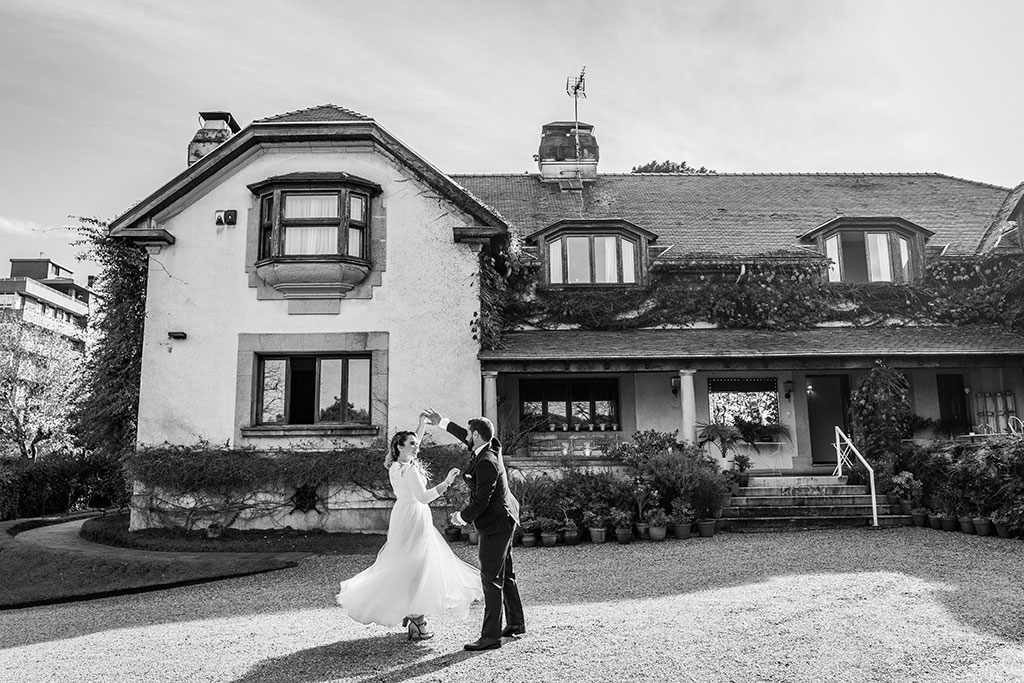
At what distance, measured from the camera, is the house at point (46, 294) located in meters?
57.7

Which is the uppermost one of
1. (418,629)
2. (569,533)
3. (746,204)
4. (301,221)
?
(746,204)

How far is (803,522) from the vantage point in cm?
1341

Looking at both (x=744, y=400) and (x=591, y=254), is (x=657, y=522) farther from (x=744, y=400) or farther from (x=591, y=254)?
(x=591, y=254)

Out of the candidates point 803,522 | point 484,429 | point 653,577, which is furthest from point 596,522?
point 484,429

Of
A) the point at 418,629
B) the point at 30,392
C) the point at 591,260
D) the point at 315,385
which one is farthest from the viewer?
the point at 30,392

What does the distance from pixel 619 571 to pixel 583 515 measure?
2859mm

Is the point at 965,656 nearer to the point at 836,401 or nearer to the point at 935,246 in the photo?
the point at 836,401

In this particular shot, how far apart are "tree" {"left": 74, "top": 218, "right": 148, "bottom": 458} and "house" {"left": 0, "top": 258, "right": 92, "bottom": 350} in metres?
44.2

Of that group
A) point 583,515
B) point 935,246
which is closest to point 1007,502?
point 583,515

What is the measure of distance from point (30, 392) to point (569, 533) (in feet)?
93.6

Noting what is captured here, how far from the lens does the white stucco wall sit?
1491 centimetres

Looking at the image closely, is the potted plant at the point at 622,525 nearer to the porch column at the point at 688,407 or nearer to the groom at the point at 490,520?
the porch column at the point at 688,407

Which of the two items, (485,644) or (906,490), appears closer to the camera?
(485,644)

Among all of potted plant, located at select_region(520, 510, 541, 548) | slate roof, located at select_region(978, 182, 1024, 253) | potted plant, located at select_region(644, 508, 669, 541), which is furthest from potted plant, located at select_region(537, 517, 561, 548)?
slate roof, located at select_region(978, 182, 1024, 253)
